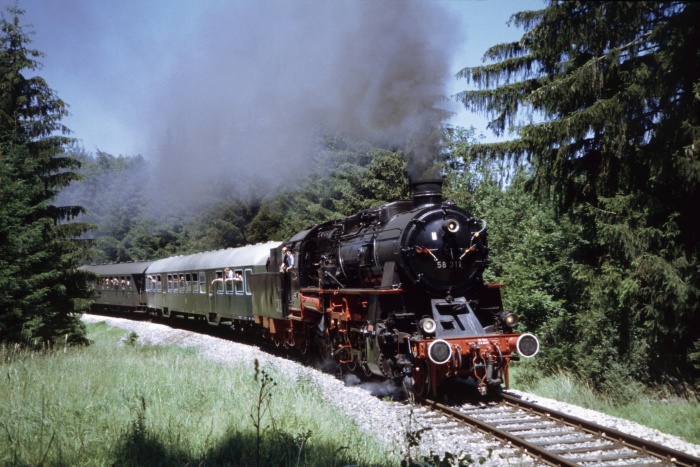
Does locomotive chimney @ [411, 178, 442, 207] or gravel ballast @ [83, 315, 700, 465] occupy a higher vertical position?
locomotive chimney @ [411, 178, 442, 207]

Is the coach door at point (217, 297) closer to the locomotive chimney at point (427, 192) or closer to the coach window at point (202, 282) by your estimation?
the coach window at point (202, 282)

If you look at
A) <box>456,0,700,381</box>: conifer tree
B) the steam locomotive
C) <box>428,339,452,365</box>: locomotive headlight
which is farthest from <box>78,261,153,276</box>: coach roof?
<box>428,339,452,365</box>: locomotive headlight

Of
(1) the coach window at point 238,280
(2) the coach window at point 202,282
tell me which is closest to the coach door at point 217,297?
(2) the coach window at point 202,282

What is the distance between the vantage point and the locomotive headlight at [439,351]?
7.99 m

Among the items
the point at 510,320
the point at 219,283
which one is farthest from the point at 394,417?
the point at 219,283

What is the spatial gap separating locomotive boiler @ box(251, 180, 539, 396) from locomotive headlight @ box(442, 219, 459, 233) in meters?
0.02

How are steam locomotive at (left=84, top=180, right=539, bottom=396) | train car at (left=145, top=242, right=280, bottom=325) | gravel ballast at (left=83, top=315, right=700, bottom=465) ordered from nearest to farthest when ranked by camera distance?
gravel ballast at (left=83, top=315, right=700, bottom=465), steam locomotive at (left=84, top=180, right=539, bottom=396), train car at (left=145, top=242, right=280, bottom=325)

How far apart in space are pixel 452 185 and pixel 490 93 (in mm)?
10055

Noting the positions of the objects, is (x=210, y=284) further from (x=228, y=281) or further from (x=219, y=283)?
(x=228, y=281)

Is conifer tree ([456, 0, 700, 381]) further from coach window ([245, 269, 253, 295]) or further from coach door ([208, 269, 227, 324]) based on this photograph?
coach door ([208, 269, 227, 324])

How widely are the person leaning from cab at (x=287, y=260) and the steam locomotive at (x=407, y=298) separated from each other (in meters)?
0.08

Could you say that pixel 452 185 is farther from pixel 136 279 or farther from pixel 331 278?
pixel 136 279

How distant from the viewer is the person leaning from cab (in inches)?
539

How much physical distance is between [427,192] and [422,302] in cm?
187
